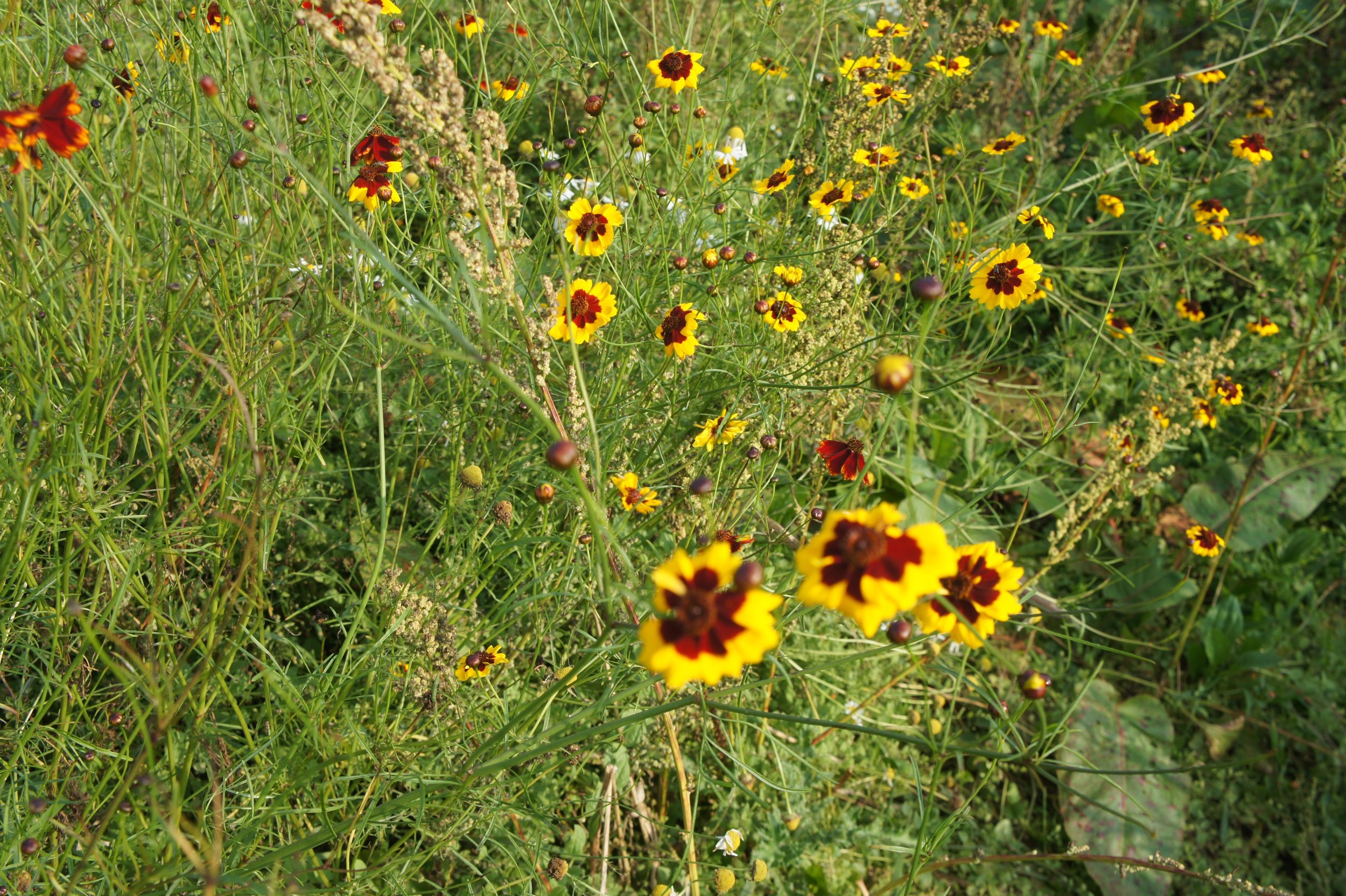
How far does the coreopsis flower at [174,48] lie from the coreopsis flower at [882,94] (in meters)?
1.27

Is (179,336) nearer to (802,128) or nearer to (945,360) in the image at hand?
(802,128)

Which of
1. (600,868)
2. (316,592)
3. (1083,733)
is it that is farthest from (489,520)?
(1083,733)

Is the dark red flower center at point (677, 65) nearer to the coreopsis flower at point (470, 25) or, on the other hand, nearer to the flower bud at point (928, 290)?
the coreopsis flower at point (470, 25)

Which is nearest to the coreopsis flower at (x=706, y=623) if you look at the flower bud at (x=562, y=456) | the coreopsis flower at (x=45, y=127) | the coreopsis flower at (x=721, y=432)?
the flower bud at (x=562, y=456)

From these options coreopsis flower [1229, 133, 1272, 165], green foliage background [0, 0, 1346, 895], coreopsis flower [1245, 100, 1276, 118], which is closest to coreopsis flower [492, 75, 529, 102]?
green foliage background [0, 0, 1346, 895]

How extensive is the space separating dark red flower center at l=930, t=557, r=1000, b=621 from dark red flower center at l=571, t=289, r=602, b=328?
81 centimetres

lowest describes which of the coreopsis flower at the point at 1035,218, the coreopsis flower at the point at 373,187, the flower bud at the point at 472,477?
the flower bud at the point at 472,477

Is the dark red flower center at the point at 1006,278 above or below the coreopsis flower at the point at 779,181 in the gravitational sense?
below

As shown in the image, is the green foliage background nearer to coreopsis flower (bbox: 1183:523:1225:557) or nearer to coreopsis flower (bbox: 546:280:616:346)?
coreopsis flower (bbox: 546:280:616:346)

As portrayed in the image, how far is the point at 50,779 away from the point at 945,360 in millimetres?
2419

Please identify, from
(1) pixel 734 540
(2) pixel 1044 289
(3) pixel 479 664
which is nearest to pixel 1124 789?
(2) pixel 1044 289

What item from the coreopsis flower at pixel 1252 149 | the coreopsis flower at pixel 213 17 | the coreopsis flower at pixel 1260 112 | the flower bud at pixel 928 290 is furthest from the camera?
the coreopsis flower at pixel 1260 112

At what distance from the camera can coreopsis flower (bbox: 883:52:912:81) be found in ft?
6.63

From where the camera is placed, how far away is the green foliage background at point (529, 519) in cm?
129
